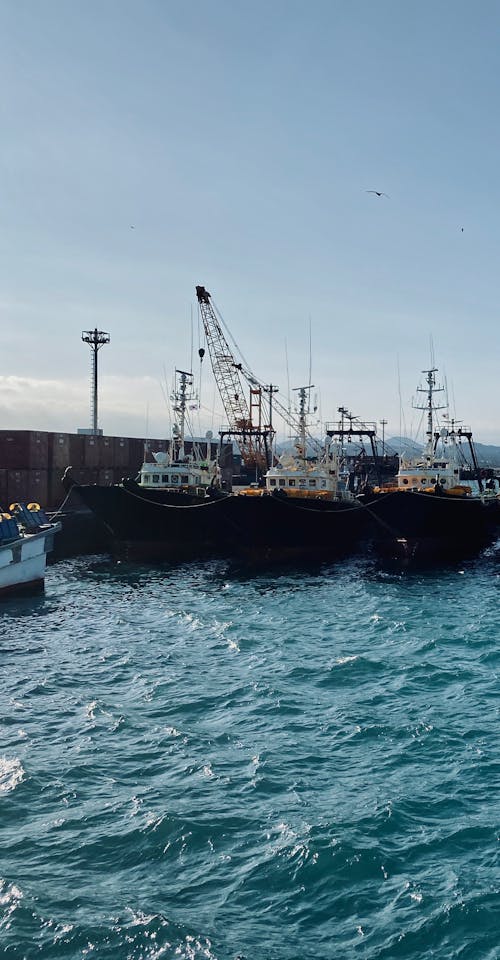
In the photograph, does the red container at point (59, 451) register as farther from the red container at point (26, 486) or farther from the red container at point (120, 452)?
the red container at point (120, 452)

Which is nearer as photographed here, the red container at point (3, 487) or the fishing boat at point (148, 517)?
the fishing boat at point (148, 517)

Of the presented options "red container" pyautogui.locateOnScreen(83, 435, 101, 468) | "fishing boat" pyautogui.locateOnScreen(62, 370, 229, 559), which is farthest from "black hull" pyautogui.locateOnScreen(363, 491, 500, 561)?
"red container" pyautogui.locateOnScreen(83, 435, 101, 468)

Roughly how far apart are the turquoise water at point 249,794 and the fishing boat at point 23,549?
22.7ft

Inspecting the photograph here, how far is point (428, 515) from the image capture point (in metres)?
52.4

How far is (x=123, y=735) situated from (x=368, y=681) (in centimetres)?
844

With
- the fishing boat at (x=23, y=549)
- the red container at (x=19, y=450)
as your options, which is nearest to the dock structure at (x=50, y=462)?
the red container at (x=19, y=450)

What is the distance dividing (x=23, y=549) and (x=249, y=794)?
23.8 metres

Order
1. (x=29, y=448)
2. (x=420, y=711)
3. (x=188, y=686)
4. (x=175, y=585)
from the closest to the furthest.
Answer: (x=420, y=711) < (x=188, y=686) < (x=175, y=585) < (x=29, y=448)

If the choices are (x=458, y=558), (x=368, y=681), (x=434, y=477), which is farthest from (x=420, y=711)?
(x=434, y=477)

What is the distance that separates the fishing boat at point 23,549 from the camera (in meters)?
34.2

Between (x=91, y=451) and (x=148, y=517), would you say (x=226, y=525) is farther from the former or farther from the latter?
(x=91, y=451)

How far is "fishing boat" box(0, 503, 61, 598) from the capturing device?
34219 mm

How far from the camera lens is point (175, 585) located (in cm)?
A: 3984

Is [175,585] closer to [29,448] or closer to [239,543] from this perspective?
[239,543]
